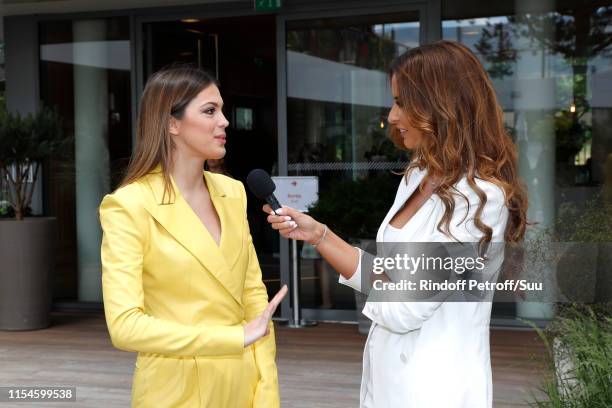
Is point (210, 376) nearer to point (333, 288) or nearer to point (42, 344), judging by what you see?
point (42, 344)

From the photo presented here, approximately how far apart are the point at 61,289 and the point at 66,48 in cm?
231

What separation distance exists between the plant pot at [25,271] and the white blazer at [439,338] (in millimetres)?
5715

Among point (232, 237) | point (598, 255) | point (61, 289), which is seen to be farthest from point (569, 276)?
point (61, 289)

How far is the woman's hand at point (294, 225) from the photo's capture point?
2068 millimetres

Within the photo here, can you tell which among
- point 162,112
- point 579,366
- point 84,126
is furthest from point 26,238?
point 162,112

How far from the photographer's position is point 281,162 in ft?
24.5

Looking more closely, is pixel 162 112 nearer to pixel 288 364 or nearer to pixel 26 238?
pixel 288 364

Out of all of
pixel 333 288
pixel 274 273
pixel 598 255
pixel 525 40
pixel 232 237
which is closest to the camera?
pixel 232 237

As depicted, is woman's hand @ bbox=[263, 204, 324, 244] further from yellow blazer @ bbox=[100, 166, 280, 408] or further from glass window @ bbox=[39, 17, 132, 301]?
glass window @ bbox=[39, 17, 132, 301]

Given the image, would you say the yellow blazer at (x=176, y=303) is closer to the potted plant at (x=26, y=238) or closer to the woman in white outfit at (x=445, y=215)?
the woman in white outfit at (x=445, y=215)

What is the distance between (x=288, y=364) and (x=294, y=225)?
3.91m

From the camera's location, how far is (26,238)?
23.4 feet

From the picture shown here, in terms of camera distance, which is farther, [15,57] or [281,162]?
[15,57]

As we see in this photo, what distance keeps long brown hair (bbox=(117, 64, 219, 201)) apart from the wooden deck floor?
→ 2.85m
